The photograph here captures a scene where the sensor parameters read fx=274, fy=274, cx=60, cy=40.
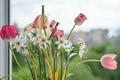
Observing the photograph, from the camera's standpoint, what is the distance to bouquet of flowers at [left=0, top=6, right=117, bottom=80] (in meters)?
1.20

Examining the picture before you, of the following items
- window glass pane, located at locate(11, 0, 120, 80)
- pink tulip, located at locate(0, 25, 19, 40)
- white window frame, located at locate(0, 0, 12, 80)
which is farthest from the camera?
white window frame, located at locate(0, 0, 12, 80)

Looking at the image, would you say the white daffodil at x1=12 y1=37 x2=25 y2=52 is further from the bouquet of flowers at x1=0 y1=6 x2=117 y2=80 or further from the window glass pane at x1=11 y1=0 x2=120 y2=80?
the window glass pane at x1=11 y1=0 x2=120 y2=80

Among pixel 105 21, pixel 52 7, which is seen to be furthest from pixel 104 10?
pixel 52 7

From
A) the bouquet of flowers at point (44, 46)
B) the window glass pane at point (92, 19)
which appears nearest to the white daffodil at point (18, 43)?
the bouquet of flowers at point (44, 46)

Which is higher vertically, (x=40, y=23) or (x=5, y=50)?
(x=40, y=23)

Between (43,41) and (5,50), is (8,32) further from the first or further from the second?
(5,50)

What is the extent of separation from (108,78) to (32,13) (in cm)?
59

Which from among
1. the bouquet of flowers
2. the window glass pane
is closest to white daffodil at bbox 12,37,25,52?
the bouquet of flowers

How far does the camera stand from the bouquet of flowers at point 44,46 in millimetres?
1200

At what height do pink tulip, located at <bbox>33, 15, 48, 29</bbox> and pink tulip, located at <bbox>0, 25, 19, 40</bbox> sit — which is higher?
pink tulip, located at <bbox>33, 15, 48, 29</bbox>

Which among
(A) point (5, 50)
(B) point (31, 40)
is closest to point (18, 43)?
(B) point (31, 40)

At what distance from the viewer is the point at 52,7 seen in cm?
159

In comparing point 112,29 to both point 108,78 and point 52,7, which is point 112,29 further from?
point 52,7

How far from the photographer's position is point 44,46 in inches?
47.5
